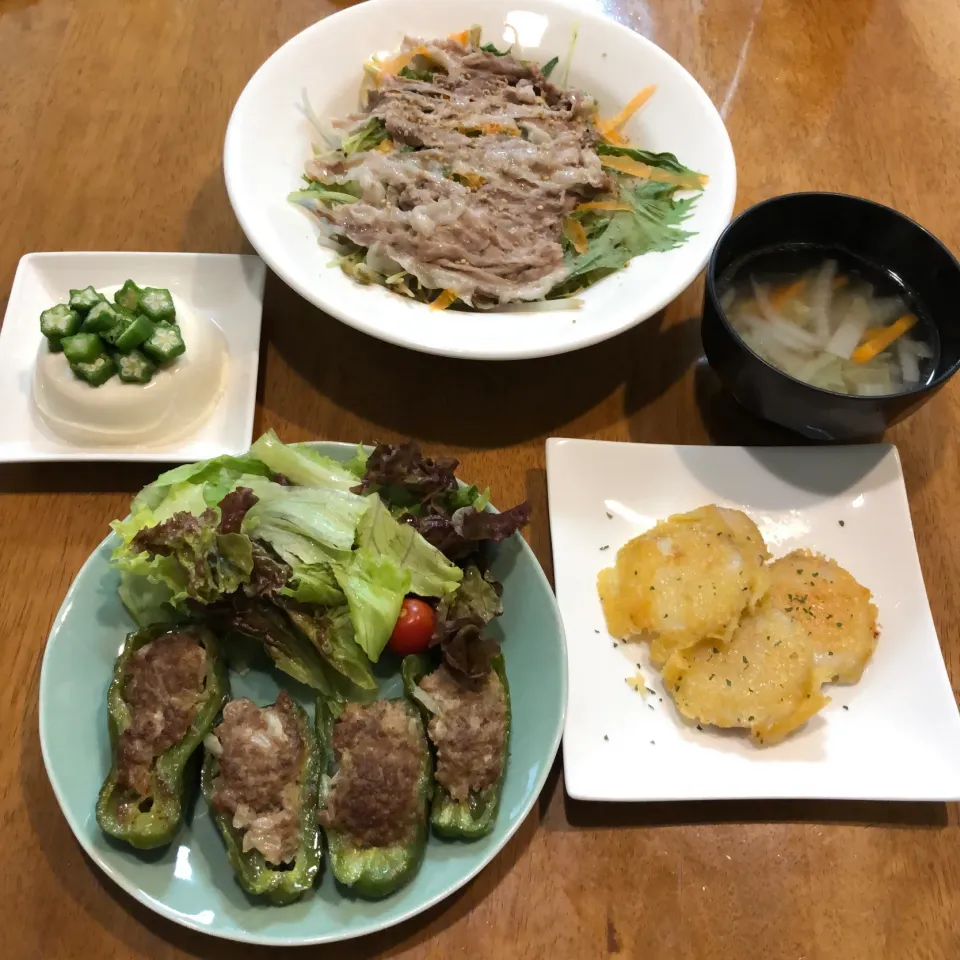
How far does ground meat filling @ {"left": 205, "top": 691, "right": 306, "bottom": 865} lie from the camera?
49.2 inches

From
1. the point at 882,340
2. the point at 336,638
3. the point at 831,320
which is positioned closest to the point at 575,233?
the point at 831,320

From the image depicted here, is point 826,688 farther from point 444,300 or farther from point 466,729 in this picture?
point 444,300

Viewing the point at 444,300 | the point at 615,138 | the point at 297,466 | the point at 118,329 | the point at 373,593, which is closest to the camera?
the point at 373,593

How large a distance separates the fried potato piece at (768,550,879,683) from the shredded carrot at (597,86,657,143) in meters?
1.14

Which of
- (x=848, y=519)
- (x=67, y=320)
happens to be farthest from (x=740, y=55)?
(x=67, y=320)

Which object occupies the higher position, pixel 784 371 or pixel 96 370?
pixel 784 371

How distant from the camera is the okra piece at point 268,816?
122cm

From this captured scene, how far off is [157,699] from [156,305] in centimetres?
80

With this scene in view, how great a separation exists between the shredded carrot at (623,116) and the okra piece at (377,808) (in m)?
1.52

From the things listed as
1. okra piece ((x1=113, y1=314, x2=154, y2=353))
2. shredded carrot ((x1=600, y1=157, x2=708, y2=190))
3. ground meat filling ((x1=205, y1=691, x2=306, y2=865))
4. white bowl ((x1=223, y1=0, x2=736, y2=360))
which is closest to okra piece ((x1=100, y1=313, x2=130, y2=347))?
okra piece ((x1=113, y1=314, x2=154, y2=353))

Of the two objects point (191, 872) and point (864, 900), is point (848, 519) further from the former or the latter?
point (191, 872)

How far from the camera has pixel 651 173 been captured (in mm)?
1909

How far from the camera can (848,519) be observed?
1.71 metres

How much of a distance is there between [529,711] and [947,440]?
124 centimetres
